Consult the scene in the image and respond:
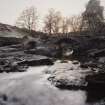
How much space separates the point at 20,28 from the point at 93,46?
35727 millimetres

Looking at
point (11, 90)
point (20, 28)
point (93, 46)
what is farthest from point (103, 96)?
point (20, 28)

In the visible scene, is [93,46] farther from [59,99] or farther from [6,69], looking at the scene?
[59,99]

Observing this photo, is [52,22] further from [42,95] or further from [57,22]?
[42,95]

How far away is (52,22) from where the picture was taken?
217 ft

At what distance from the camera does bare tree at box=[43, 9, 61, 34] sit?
64688mm

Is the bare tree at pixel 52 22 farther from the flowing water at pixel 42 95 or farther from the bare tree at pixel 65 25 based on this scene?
the flowing water at pixel 42 95

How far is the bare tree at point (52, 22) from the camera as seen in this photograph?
6469 centimetres

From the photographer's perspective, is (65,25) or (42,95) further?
(65,25)

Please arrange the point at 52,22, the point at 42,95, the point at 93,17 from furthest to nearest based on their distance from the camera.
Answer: the point at 52,22 < the point at 93,17 < the point at 42,95

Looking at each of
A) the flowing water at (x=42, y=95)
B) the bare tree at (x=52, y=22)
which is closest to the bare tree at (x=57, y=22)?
the bare tree at (x=52, y=22)

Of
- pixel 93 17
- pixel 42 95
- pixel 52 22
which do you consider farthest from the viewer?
pixel 52 22

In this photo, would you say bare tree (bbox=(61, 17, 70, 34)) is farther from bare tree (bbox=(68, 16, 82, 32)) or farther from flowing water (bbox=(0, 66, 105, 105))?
flowing water (bbox=(0, 66, 105, 105))

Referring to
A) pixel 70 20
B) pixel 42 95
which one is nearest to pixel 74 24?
pixel 70 20

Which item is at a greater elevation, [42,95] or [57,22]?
[57,22]
